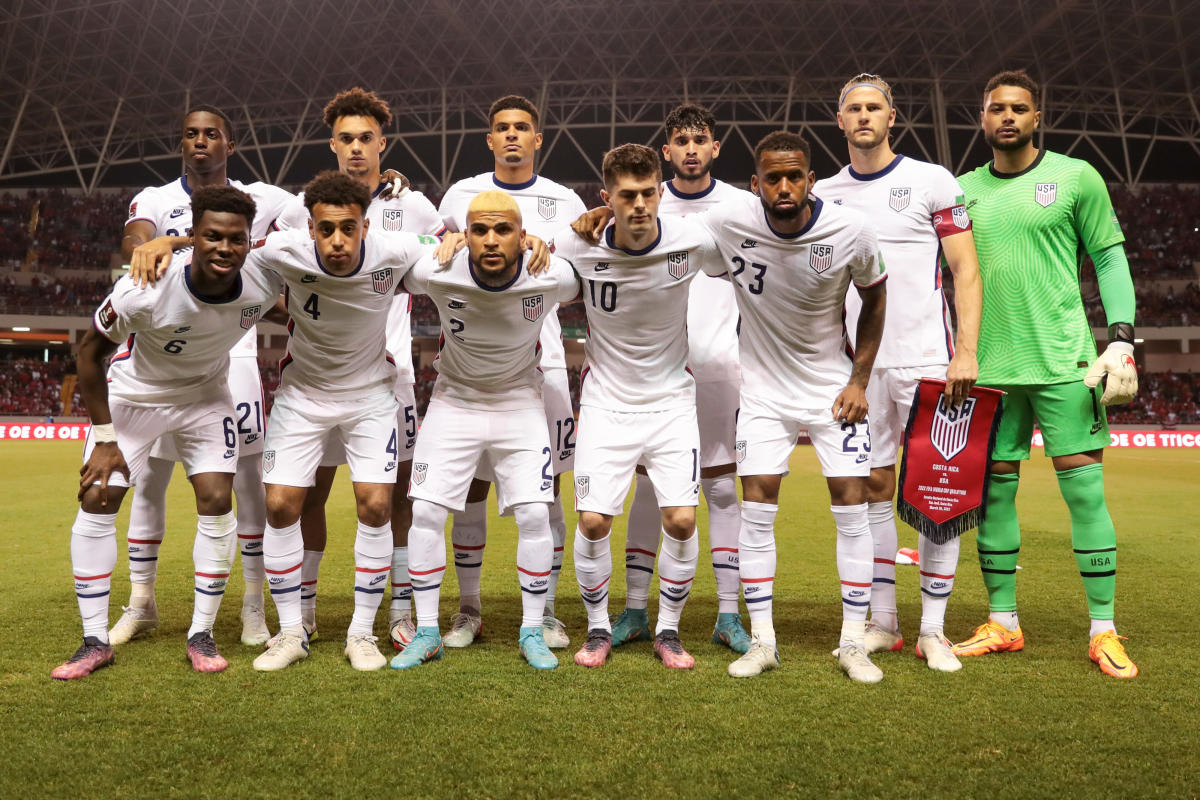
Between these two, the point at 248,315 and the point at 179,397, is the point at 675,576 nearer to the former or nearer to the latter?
the point at 248,315

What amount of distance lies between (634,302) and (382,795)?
93.2 inches

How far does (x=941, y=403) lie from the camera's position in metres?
4.29

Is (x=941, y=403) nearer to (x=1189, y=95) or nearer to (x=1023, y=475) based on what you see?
(x=1023, y=475)

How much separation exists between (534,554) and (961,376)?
2147 mm

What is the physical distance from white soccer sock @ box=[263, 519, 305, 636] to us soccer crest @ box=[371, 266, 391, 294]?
114 centimetres

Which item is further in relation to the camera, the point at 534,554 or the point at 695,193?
the point at 695,193

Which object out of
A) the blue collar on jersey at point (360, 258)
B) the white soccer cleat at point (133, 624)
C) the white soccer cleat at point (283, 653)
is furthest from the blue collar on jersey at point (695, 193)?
the white soccer cleat at point (133, 624)

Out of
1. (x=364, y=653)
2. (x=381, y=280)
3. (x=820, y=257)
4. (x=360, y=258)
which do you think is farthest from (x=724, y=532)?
(x=360, y=258)

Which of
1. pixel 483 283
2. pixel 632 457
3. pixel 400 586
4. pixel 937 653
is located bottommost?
pixel 937 653

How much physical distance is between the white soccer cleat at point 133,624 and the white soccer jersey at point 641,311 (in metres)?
2.59

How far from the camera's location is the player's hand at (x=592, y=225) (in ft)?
13.8

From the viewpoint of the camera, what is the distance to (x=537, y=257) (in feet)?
13.3

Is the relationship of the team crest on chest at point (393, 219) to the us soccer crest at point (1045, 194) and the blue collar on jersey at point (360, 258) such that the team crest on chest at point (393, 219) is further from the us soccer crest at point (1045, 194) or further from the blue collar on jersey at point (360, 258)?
the us soccer crest at point (1045, 194)

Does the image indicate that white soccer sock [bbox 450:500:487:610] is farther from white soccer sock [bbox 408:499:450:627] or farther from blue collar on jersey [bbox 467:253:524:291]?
blue collar on jersey [bbox 467:253:524:291]
